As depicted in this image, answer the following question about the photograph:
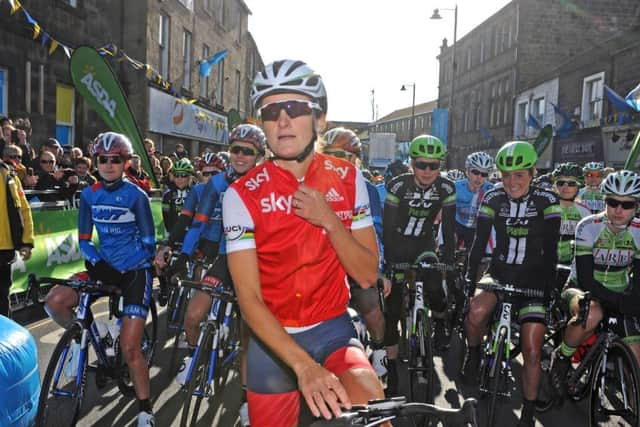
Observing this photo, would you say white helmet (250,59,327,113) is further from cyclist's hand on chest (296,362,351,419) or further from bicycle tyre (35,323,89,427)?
bicycle tyre (35,323,89,427)

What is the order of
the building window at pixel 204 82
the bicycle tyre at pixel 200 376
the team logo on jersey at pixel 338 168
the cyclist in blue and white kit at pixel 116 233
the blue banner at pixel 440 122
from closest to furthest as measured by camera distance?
1. the team logo on jersey at pixel 338 168
2. the bicycle tyre at pixel 200 376
3. the cyclist in blue and white kit at pixel 116 233
4. the building window at pixel 204 82
5. the blue banner at pixel 440 122

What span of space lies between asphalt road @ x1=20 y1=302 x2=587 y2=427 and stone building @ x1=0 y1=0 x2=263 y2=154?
7188 millimetres

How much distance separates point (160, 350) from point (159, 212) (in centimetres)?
699

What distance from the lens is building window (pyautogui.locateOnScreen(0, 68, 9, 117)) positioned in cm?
1402

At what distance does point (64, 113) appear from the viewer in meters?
17.0

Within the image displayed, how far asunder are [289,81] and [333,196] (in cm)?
57

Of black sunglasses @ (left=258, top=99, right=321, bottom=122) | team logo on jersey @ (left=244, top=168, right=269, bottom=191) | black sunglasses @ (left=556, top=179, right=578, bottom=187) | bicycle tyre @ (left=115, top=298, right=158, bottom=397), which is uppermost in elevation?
black sunglasses @ (left=258, top=99, right=321, bottom=122)

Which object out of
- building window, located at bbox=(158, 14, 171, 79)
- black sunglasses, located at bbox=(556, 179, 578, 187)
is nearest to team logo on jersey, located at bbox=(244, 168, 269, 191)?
black sunglasses, located at bbox=(556, 179, 578, 187)

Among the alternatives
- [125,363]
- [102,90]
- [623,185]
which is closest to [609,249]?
[623,185]

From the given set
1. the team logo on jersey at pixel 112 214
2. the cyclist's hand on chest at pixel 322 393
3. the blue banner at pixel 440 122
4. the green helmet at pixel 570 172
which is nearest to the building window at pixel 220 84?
the blue banner at pixel 440 122

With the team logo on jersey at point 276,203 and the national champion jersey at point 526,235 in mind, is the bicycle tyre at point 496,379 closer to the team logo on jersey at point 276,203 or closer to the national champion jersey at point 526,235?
the national champion jersey at point 526,235

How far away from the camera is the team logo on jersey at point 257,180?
2.67 m

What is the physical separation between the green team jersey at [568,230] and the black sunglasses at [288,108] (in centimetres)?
616

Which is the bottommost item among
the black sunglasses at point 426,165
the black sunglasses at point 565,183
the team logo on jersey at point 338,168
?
the team logo on jersey at point 338,168
